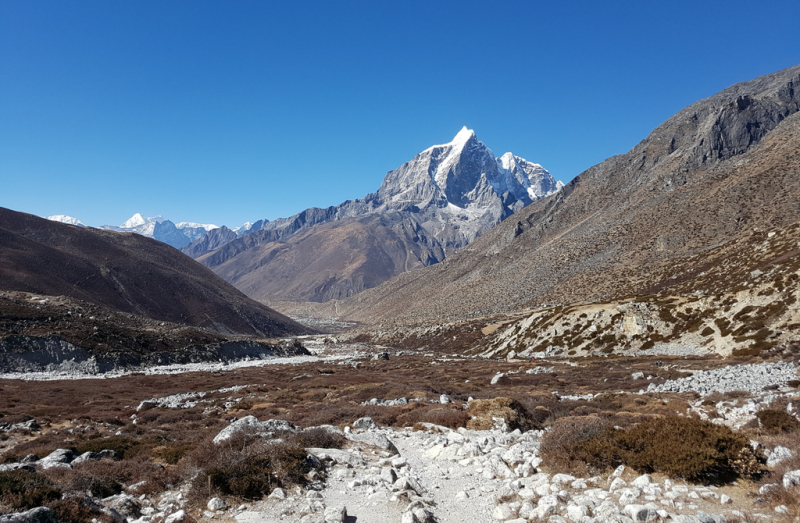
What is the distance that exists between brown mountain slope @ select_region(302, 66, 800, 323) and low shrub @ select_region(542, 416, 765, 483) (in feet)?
315

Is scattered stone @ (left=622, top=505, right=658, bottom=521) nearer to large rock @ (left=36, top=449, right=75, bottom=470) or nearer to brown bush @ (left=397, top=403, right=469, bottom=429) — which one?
brown bush @ (left=397, top=403, right=469, bottom=429)

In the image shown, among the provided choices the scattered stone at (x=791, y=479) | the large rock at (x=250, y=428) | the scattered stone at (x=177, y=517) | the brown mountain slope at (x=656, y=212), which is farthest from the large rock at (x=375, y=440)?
the brown mountain slope at (x=656, y=212)

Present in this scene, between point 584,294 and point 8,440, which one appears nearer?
point 8,440

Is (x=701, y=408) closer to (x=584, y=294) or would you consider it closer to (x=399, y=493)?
(x=399, y=493)

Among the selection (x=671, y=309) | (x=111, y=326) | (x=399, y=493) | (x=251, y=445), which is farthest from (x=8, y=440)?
(x=671, y=309)

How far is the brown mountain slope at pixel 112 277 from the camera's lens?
124 metres

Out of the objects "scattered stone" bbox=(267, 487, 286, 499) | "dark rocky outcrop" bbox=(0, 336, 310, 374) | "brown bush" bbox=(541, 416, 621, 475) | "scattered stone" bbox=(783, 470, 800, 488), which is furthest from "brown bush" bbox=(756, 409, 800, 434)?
"dark rocky outcrop" bbox=(0, 336, 310, 374)

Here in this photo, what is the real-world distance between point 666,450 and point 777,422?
653 centimetres

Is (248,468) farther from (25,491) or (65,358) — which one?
(65,358)

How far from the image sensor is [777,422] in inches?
515

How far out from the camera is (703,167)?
146 m

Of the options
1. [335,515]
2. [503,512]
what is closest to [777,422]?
[503,512]

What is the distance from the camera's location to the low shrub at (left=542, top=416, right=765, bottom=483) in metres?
9.23

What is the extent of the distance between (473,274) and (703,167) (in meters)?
97.6
